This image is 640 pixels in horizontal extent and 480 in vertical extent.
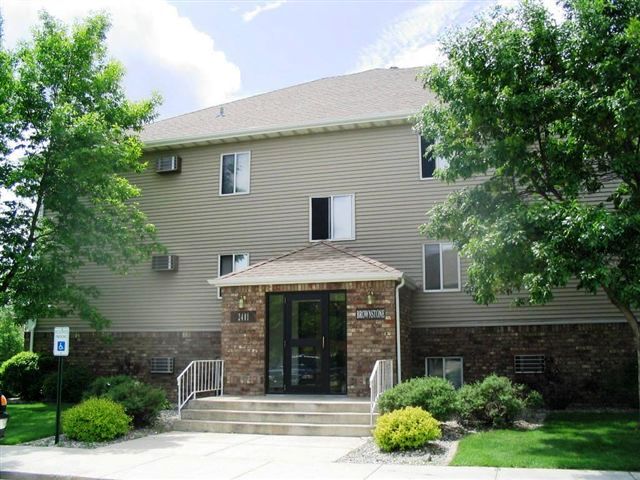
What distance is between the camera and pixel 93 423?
11.0m

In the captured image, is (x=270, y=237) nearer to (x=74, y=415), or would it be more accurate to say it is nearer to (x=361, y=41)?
(x=361, y=41)

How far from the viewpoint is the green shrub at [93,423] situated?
35.9 feet

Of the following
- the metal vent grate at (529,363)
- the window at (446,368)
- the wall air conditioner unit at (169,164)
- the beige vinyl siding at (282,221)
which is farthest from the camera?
the wall air conditioner unit at (169,164)

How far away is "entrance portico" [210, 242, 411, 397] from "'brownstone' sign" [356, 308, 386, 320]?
2 centimetres

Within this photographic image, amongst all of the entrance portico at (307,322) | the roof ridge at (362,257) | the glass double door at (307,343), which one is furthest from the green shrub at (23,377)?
the roof ridge at (362,257)

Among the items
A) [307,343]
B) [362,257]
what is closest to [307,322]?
[307,343]

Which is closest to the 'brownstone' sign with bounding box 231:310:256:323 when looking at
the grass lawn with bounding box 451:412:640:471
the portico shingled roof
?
the portico shingled roof

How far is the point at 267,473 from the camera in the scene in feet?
27.6

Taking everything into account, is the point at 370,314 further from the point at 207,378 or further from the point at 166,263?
the point at 166,263

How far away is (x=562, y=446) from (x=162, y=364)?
10.7 meters

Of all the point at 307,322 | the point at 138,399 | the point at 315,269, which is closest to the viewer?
the point at 138,399

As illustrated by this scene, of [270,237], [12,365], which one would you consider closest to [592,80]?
[270,237]

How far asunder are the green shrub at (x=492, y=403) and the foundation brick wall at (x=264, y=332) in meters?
2.23

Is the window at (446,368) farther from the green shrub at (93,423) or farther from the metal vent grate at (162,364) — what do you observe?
the green shrub at (93,423)
